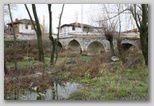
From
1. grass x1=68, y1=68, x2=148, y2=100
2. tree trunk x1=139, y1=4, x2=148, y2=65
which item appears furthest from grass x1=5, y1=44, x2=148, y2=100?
tree trunk x1=139, y1=4, x2=148, y2=65

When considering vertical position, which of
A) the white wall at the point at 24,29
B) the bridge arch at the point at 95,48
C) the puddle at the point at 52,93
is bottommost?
the puddle at the point at 52,93

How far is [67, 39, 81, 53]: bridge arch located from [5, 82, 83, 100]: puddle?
1.30 ft

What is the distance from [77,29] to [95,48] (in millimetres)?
302

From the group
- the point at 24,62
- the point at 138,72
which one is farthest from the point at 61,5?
the point at 138,72

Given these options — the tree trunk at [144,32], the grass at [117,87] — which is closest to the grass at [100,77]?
the grass at [117,87]

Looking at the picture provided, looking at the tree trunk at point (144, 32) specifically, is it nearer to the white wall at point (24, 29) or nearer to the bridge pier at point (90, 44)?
the bridge pier at point (90, 44)

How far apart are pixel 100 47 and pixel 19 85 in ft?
3.29

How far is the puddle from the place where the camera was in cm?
237

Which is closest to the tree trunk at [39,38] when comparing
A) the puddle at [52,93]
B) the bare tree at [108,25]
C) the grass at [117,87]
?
the puddle at [52,93]

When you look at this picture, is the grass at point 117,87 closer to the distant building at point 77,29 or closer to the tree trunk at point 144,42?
the tree trunk at point 144,42

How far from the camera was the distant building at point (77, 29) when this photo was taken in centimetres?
246

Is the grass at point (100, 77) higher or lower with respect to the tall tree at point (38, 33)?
lower

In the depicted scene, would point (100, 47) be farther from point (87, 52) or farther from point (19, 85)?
point (19, 85)

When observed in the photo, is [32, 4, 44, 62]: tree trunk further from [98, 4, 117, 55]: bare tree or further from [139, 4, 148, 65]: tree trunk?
[139, 4, 148, 65]: tree trunk
